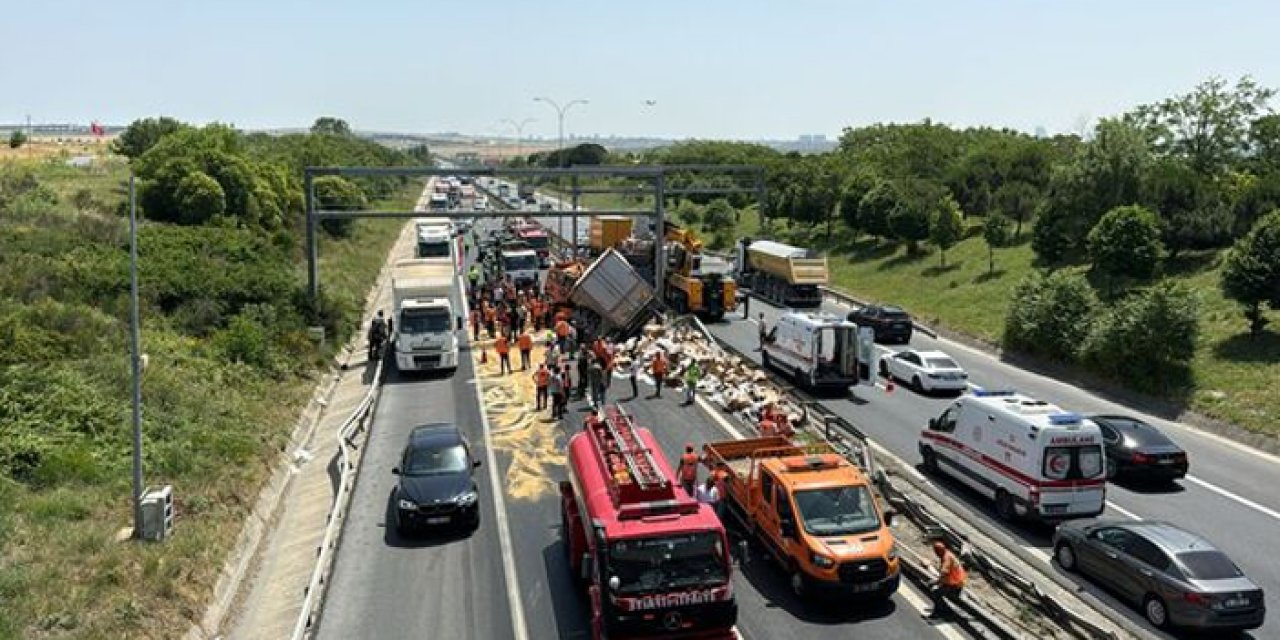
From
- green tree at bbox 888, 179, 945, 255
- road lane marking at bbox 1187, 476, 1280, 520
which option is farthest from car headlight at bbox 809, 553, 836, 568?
green tree at bbox 888, 179, 945, 255

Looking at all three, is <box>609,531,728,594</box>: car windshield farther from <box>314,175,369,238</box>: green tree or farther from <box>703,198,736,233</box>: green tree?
<box>703,198,736,233</box>: green tree

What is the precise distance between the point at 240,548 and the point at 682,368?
16.3 meters

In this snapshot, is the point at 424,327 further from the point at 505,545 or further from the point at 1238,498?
the point at 1238,498

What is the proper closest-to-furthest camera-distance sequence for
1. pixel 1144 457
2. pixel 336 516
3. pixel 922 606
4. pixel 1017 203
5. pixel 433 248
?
1. pixel 922 606
2. pixel 336 516
3. pixel 1144 457
4. pixel 433 248
5. pixel 1017 203

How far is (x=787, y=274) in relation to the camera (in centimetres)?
4847

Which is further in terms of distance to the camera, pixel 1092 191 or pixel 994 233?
pixel 994 233

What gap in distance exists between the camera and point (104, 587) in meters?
15.5

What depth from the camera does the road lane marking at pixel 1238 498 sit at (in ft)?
70.5

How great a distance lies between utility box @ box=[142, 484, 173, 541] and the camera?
17.7 meters

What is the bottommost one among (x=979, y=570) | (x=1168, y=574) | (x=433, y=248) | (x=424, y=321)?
(x=979, y=570)

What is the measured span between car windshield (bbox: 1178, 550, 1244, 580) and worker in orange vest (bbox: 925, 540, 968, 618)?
132 inches

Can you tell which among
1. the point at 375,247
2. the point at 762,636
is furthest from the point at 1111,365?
the point at 375,247

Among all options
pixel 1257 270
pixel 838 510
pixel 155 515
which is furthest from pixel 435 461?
pixel 1257 270

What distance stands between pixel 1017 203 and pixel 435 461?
48.0 m
